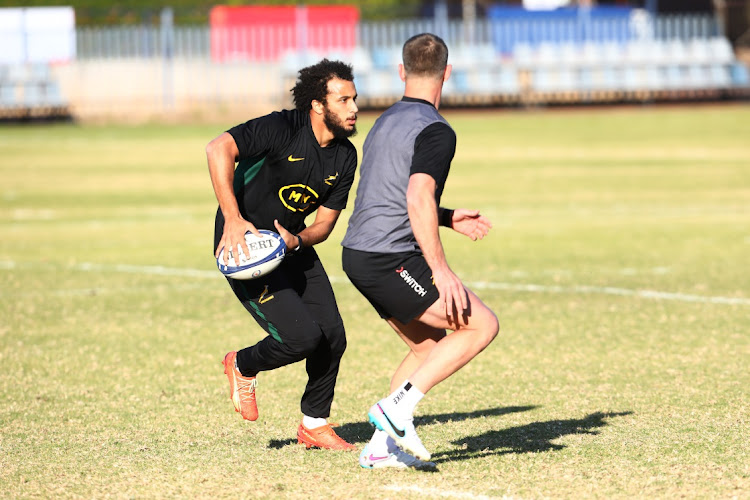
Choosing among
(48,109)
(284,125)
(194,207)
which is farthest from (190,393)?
(48,109)

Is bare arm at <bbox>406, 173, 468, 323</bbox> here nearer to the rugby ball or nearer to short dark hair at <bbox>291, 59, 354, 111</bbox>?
the rugby ball

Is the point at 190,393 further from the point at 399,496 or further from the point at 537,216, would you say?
the point at 537,216

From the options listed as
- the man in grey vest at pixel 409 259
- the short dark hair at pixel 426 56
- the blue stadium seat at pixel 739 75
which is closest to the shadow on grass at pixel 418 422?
the man in grey vest at pixel 409 259

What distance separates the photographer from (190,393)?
26.8ft

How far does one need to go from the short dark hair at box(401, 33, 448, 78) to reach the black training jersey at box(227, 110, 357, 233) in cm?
87

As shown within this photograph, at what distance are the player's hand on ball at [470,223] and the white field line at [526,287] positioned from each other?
572cm

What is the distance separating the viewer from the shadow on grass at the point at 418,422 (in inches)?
270

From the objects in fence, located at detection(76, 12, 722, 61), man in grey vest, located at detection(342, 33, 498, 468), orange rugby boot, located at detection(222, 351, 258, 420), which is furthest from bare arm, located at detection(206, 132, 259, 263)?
fence, located at detection(76, 12, 722, 61)

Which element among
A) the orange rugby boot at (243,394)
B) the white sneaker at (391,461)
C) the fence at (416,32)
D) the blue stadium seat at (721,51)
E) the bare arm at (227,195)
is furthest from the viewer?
the blue stadium seat at (721,51)

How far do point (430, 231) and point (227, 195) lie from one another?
1.24 m

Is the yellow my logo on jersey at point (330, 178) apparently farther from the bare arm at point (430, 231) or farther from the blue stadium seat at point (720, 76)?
the blue stadium seat at point (720, 76)

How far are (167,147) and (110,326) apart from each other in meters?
20.6

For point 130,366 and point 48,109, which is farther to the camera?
point 48,109

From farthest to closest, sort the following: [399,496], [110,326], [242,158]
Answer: [110,326] → [242,158] → [399,496]
